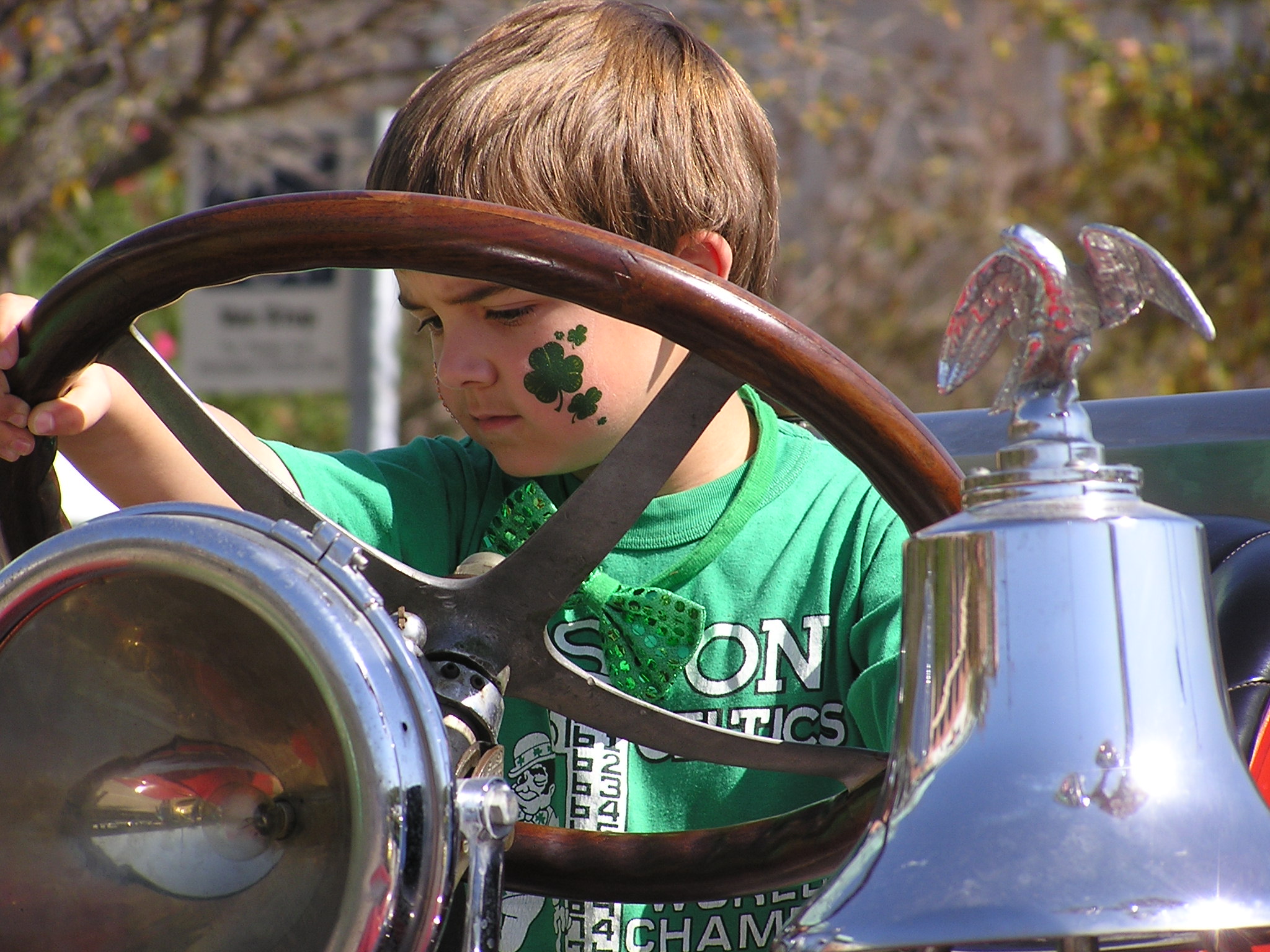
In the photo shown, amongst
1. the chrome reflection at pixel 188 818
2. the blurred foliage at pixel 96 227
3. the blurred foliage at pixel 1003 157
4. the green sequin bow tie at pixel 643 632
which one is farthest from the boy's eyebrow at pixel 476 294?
the blurred foliage at pixel 96 227

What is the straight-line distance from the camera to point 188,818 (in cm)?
84

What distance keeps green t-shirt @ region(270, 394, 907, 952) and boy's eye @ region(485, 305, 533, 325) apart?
1.05 feet

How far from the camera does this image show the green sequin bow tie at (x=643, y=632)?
1279 millimetres

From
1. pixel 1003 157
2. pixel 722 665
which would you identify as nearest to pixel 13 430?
pixel 722 665

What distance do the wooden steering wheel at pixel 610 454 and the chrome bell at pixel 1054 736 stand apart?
0.35 ft

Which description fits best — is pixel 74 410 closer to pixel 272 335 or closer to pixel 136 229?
pixel 272 335

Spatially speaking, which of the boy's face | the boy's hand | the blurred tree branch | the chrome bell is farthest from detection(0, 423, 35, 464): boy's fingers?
the blurred tree branch

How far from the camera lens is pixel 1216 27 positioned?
Answer: 6.94m

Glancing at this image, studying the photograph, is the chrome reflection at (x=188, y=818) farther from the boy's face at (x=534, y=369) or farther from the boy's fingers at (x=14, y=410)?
the boy's face at (x=534, y=369)

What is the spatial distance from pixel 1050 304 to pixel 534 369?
64cm

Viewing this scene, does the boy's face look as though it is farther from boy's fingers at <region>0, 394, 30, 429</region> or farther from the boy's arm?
boy's fingers at <region>0, 394, 30, 429</region>

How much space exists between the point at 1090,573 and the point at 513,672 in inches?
14.2

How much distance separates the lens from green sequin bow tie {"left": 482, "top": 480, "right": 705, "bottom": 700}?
1.28 meters

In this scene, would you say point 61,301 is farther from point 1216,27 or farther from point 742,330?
point 1216,27
